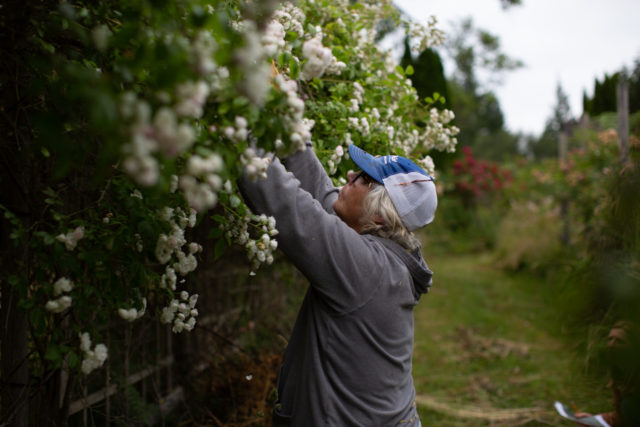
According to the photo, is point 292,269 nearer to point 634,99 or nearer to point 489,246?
point 634,99

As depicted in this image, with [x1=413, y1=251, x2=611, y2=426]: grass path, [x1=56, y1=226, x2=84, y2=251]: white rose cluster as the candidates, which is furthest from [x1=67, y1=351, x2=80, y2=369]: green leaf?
[x1=413, y1=251, x2=611, y2=426]: grass path

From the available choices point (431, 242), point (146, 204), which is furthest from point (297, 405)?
point (431, 242)

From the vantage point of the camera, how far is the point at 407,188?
5.80 ft

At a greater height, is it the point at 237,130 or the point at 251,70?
the point at 251,70

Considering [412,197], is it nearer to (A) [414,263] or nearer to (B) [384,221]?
(B) [384,221]

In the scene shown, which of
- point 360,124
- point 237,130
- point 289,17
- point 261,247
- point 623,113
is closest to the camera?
point 237,130

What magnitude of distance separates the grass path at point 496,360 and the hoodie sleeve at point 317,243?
9.80 ft

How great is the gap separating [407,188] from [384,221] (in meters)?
0.15

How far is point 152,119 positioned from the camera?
0.80 meters

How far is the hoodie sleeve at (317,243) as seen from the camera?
1413 millimetres

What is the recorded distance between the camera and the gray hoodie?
1454mm

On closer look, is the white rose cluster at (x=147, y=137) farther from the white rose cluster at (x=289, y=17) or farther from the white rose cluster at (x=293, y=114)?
the white rose cluster at (x=289, y=17)

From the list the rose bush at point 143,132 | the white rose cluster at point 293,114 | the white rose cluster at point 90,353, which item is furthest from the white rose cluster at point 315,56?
the white rose cluster at point 90,353

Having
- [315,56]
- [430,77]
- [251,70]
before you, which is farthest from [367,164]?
[430,77]
